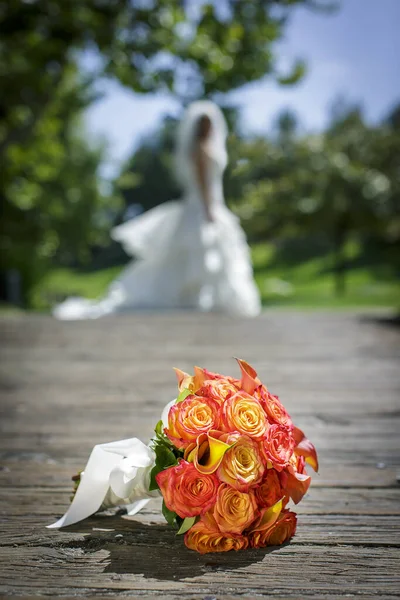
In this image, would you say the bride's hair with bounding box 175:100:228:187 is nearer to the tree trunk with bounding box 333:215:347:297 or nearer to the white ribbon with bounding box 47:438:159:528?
the white ribbon with bounding box 47:438:159:528

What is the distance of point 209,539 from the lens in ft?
4.38

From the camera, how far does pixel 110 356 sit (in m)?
4.20

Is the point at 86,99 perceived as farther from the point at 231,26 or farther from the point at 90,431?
the point at 90,431

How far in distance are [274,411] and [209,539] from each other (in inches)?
11.1

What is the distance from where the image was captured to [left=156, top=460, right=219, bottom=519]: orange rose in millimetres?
1306

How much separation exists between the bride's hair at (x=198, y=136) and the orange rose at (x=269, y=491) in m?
6.43

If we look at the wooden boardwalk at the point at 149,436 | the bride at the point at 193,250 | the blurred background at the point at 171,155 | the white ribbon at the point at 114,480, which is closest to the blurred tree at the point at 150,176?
the blurred background at the point at 171,155

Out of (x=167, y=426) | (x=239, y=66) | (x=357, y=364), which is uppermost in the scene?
(x=239, y=66)

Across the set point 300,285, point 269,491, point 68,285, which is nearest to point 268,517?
point 269,491

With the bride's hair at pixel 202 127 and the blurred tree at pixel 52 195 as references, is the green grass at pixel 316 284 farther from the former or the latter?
the bride's hair at pixel 202 127

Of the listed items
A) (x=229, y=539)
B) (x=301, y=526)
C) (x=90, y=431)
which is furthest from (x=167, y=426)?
(x=90, y=431)

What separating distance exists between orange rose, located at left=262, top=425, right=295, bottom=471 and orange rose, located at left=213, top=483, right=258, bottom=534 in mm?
84

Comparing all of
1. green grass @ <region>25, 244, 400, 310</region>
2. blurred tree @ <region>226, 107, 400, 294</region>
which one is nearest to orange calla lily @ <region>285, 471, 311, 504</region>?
green grass @ <region>25, 244, 400, 310</region>

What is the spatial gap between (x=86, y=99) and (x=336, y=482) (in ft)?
32.5
